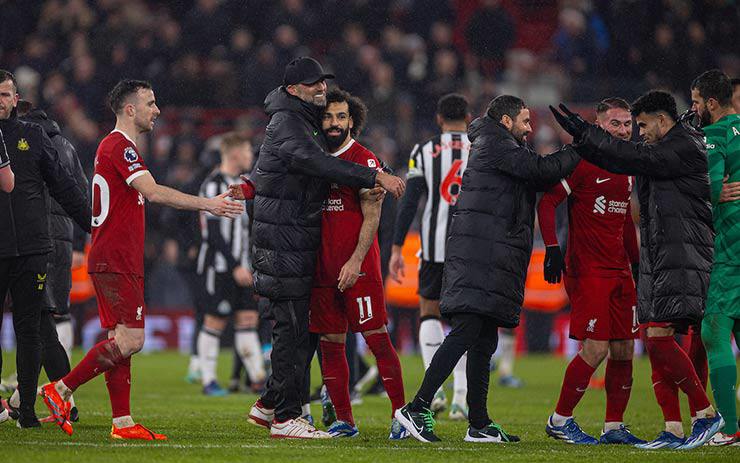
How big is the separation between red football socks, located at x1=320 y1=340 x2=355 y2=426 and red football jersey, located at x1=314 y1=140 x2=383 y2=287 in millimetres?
470

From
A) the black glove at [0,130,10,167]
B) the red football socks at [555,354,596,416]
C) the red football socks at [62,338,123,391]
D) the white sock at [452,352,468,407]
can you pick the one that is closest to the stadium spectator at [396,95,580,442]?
the red football socks at [555,354,596,416]

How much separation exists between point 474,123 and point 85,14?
1503cm

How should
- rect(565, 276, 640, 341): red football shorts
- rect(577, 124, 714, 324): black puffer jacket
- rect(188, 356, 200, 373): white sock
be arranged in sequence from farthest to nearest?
1. rect(188, 356, 200, 373): white sock
2. rect(565, 276, 640, 341): red football shorts
3. rect(577, 124, 714, 324): black puffer jacket

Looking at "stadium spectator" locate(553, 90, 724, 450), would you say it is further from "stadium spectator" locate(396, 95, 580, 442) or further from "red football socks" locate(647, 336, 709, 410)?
"stadium spectator" locate(396, 95, 580, 442)

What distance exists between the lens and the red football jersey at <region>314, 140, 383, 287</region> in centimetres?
807

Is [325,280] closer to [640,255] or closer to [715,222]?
[640,255]

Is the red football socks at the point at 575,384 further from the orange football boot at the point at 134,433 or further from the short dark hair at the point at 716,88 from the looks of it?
the orange football boot at the point at 134,433

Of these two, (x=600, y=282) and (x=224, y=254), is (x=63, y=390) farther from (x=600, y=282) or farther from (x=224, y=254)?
(x=224, y=254)

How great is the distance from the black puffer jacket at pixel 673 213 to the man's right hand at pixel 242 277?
522cm

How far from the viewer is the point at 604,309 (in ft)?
26.2

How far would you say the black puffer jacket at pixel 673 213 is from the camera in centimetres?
742

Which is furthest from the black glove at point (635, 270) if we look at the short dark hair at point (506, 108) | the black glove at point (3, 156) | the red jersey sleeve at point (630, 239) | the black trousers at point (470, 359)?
the black glove at point (3, 156)

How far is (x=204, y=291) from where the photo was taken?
12.6m

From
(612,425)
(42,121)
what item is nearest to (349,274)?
(612,425)
